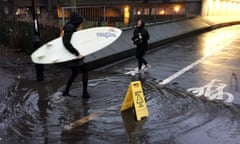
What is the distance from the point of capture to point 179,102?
6.81m

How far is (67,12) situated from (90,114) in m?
9.94

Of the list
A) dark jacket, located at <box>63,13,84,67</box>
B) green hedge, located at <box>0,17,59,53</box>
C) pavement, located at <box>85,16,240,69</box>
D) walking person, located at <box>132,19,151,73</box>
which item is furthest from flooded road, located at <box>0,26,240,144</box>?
green hedge, located at <box>0,17,59,53</box>

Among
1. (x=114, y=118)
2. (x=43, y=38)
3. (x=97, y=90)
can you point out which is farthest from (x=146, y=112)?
(x=43, y=38)

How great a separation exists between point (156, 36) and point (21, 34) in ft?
20.8

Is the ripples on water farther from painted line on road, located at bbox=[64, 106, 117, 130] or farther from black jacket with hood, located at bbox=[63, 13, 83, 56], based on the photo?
black jacket with hood, located at bbox=[63, 13, 83, 56]

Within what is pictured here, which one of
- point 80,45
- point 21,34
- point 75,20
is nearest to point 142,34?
point 80,45

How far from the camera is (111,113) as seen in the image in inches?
242

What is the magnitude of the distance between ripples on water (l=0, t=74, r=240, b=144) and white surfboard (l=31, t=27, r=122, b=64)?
889mm

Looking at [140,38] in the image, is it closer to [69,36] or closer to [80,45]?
[80,45]

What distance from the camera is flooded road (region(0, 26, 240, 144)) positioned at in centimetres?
512

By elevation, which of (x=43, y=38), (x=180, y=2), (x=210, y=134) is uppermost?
(x=180, y=2)

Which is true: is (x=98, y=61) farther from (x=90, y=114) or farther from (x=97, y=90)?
(x=90, y=114)

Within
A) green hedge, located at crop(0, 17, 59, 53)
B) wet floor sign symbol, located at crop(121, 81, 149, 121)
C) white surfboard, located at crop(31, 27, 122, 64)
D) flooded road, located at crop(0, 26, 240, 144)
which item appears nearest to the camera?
flooded road, located at crop(0, 26, 240, 144)

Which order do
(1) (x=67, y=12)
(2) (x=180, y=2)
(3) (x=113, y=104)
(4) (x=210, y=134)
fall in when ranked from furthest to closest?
(2) (x=180, y=2) < (1) (x=67, y=12) < (3) (x=113, y=104) < (4) (x=210, y=134)
